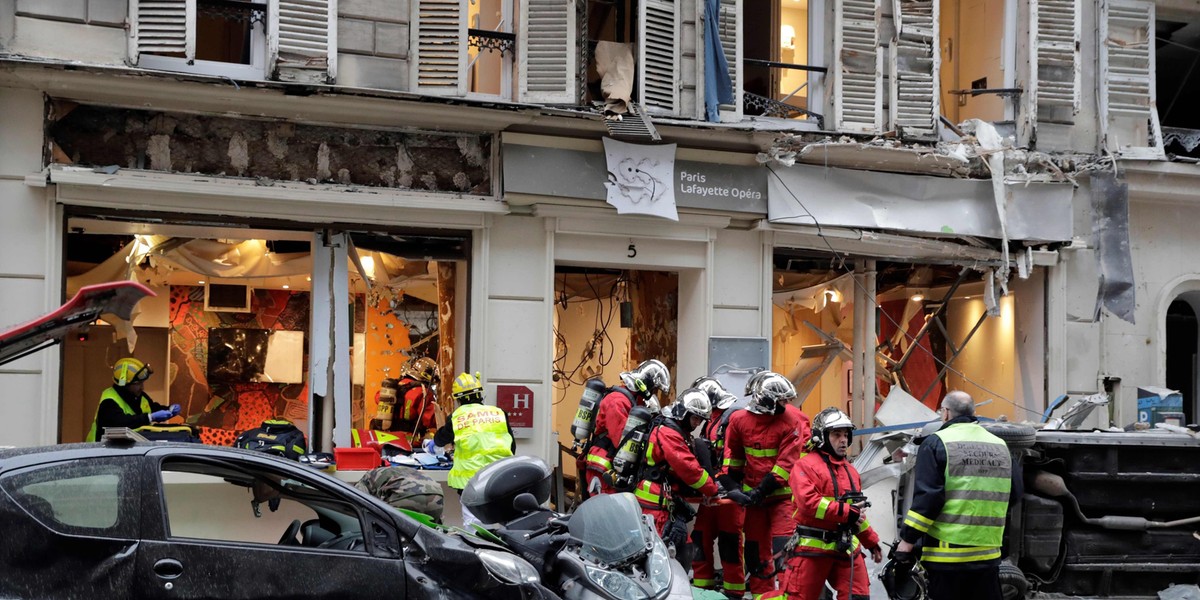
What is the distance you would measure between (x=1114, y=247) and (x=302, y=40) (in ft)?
30.4

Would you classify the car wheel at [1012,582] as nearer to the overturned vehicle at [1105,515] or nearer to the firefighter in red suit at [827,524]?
the overturned vehicle at [1105,515]

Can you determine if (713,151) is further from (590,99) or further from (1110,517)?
(1110,517)

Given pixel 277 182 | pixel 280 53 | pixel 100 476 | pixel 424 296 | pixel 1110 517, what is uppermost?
pixel 280 53

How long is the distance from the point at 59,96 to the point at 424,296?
179 inches

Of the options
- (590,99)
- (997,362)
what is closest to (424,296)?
(590,99)

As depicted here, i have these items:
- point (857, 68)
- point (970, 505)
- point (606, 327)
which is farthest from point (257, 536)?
point (857, 68)

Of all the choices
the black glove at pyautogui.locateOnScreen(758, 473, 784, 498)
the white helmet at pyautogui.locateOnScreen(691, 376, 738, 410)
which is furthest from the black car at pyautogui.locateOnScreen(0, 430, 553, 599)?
the white helmet at pyautogui.locateOnScreen(691, 376, 738, 410)

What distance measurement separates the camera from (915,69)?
13500mm

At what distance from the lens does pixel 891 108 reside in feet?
43.7

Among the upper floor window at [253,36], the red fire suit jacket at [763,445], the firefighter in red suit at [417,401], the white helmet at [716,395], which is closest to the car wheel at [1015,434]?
the red fire suit jacket at [763,445]

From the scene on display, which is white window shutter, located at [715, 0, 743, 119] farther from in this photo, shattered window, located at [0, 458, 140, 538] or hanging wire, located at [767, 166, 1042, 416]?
shattered window, located at [0, 458, 140, 538]

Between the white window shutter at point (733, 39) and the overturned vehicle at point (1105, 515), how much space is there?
470 cm

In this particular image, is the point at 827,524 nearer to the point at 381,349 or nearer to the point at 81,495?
the point at 81,495

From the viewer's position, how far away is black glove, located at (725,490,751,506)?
9578mm
